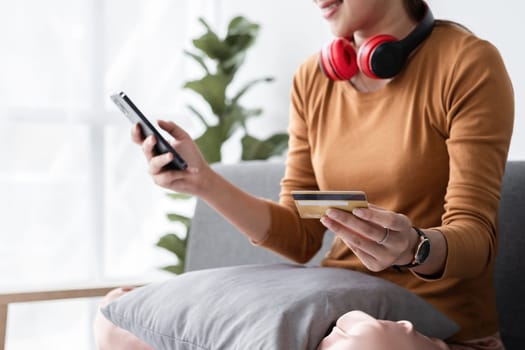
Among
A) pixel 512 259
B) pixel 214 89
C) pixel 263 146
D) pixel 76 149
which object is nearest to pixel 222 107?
pixel 214 89

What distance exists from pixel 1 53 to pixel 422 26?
1.80m

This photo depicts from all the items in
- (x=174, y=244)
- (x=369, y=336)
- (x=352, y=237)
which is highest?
(x=352, y=237)

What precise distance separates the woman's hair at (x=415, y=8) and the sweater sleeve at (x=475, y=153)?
0.18m

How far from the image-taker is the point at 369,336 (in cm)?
99

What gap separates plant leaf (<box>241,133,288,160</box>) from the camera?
255 centimetres

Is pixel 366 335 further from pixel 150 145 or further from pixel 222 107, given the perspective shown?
pixel 222 107

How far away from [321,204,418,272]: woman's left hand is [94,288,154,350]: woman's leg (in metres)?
0.52

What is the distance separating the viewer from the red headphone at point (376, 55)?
4.46 feet

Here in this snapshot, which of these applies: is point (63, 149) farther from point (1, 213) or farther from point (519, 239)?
point (519, 239)

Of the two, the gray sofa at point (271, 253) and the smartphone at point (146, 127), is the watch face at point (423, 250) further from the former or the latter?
the smartphone at point (146, 127)

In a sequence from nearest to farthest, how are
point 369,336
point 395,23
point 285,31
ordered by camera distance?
point 369,336, point 395,23, point 285,31

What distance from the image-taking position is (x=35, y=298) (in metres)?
1.64

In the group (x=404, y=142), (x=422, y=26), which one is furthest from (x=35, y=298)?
(x=422, y=26)

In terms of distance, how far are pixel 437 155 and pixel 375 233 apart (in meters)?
0.36
